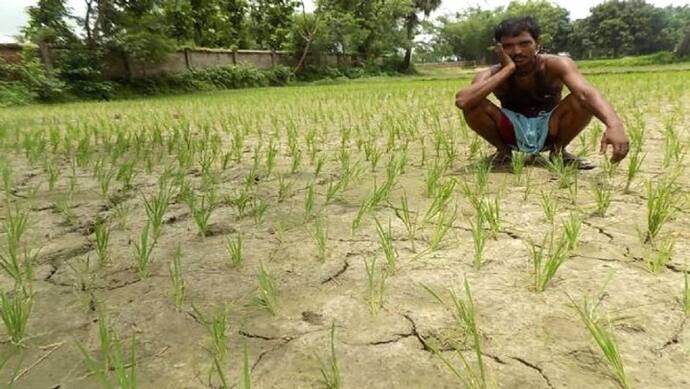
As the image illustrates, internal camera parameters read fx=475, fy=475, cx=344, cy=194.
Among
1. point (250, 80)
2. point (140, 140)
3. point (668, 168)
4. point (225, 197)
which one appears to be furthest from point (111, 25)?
point (668, 168)

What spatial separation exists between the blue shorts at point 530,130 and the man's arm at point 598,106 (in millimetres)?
300

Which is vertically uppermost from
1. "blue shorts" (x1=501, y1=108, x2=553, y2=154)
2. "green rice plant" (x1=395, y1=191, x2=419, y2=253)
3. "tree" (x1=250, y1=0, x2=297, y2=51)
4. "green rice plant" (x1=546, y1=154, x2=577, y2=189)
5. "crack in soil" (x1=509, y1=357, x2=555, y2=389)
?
"tree" (x1=250, y1=0, x2=297, y2=51)

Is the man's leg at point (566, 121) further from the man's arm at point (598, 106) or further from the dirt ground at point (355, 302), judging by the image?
the dirt ground at point (355, 302)

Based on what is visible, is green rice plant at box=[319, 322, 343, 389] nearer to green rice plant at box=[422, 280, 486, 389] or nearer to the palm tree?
green rice plant at box=[422, 280, 486, 389]

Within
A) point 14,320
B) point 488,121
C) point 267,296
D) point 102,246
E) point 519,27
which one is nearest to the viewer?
point 14,320

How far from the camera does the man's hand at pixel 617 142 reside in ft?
6.31

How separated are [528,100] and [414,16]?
101 ft

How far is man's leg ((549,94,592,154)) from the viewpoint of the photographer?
94.3 inches

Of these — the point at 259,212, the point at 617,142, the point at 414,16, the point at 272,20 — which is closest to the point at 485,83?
the point at 617,142

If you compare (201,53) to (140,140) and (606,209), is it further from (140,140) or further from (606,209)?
(606,209)

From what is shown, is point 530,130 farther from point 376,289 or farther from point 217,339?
point 217,339

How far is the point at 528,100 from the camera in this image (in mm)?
2682

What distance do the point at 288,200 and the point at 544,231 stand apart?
110 cm

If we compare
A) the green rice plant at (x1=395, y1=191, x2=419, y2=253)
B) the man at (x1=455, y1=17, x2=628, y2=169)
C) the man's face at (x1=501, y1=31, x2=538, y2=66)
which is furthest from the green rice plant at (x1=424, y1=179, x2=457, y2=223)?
the man's face at (x1=501, y1=31, x2=538, y2=66)
